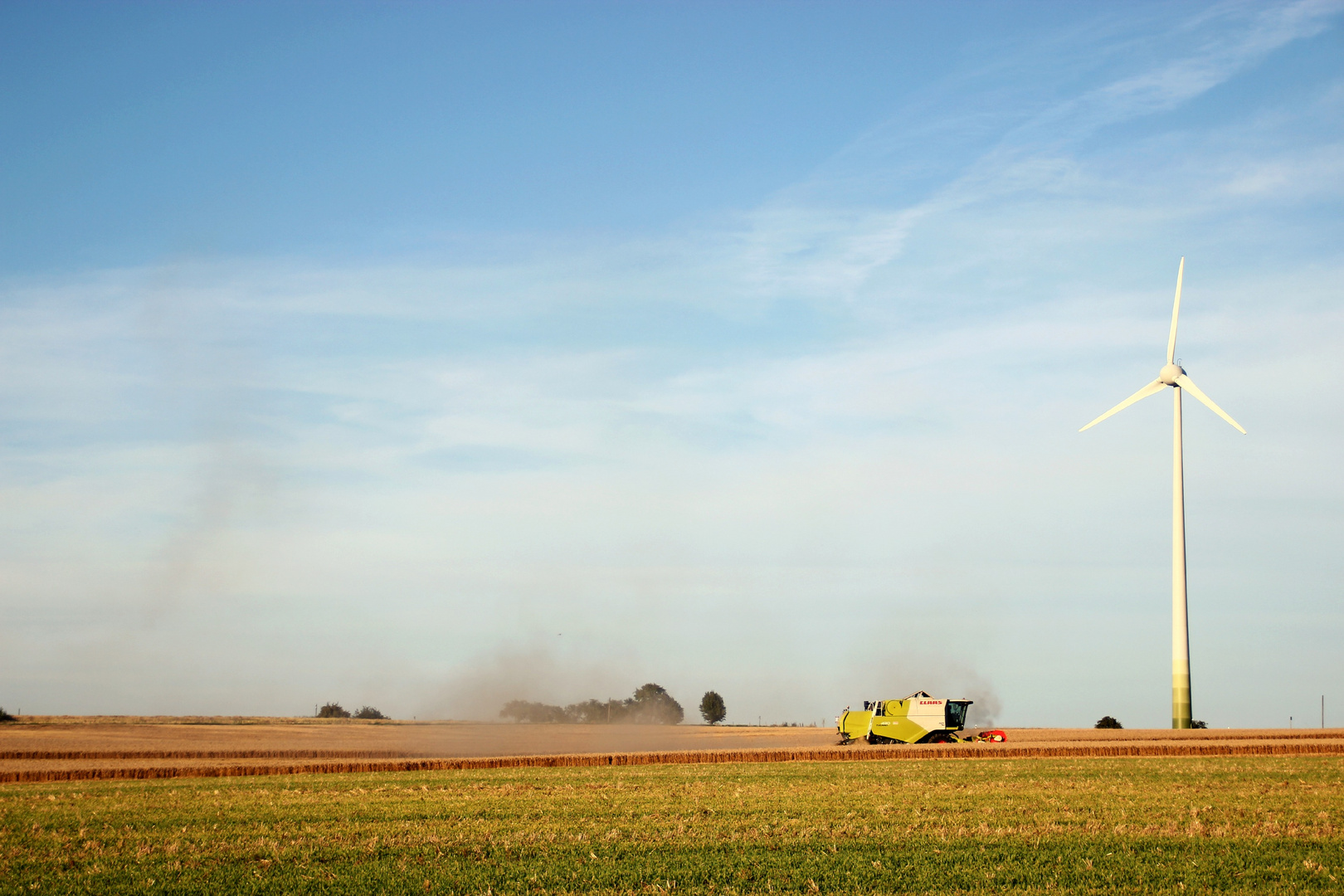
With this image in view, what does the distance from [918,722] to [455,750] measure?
35.9 m

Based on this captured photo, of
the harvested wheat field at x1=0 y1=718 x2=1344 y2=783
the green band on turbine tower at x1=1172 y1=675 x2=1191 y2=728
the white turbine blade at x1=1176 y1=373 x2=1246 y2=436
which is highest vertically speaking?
the white turbine blade at x1=1176 y1=373 x2=1246 y2=436

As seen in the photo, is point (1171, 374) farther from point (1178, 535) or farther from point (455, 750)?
point (455, 750)

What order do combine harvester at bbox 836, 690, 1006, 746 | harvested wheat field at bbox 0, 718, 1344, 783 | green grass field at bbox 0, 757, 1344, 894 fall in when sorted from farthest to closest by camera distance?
combine harvester at bbox 836, 690, 1006, 746
harvested wheat field at bbox 0, 718, 1344, 783
green grass field at bbox 0, 757, 1344, 894

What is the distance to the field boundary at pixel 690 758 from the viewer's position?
5272cm

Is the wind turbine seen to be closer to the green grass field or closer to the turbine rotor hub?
the turbine rotor hub

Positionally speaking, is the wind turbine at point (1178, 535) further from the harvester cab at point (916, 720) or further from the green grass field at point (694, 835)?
the green grass field at point (694, 835)

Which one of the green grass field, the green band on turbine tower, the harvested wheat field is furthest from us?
the green band on turbine tower

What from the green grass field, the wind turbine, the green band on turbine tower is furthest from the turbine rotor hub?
the green grass field

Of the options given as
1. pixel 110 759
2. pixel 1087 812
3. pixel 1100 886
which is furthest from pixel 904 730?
pixel 1100 886

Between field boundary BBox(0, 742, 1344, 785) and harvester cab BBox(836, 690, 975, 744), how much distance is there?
21.1ft

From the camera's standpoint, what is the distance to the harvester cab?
7869 centimetres

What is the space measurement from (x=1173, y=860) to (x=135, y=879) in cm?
2250

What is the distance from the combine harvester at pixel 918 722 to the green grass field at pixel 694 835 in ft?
112

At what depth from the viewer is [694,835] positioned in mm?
27656
